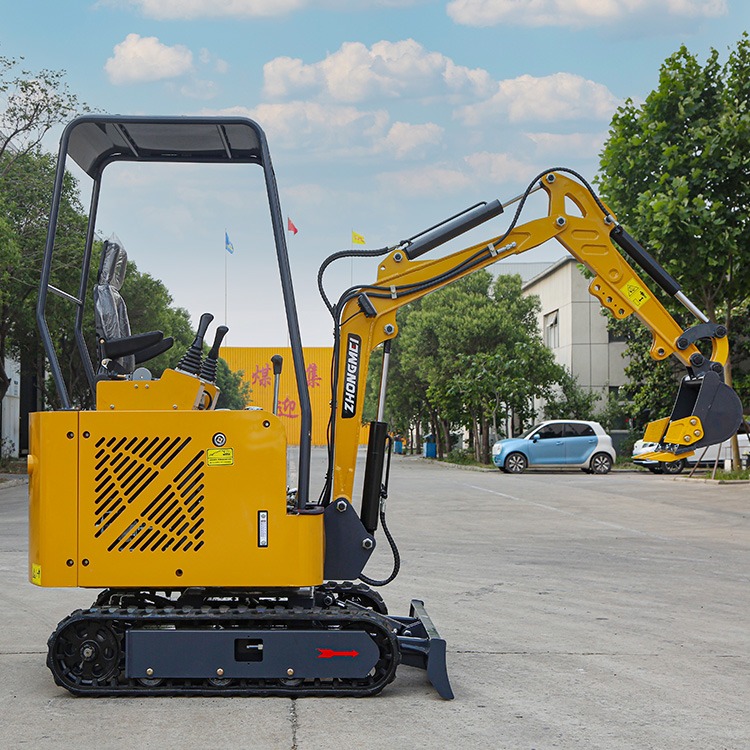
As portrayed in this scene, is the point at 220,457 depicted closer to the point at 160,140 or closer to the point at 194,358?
the point at 194,358

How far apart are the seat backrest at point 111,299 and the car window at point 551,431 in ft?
88.1

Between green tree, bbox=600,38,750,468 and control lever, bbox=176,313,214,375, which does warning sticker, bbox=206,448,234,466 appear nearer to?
control lever, bbox=176,313,214,375

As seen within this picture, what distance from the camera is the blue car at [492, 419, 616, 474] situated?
31.7 meters

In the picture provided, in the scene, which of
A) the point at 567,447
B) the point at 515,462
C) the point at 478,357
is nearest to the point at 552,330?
the point at 478,357

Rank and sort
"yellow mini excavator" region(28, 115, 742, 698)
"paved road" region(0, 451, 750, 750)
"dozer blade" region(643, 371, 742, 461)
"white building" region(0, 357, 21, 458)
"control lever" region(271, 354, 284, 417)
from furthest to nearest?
1. "white building" region(0, 357, 21, 458)
2. "dozer blade" region(643, 371, 742, 461)
3. "control lever" region(271, 354, 284, 417)
4. "yellow mini excavator" region(28, 115, 742, 698)
5. "paved road" region(0, 451, 750, 750)

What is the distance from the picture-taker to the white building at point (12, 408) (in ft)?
143

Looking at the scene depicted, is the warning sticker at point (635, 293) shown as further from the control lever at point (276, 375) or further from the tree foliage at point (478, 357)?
the tree foliage at point (478, 357)

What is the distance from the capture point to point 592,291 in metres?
6.54

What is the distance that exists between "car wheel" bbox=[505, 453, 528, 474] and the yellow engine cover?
27425 millimetres

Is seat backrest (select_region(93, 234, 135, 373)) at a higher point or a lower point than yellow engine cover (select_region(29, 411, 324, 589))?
higher

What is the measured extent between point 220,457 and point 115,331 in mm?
1184

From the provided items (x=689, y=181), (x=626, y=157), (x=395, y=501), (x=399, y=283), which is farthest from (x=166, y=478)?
(x=626, y=157)

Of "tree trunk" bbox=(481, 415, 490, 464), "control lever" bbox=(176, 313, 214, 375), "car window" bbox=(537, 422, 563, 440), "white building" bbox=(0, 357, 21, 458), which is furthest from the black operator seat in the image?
"white building" bbox=(0, 357, 21, 458)

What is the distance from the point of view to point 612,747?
455 cm
